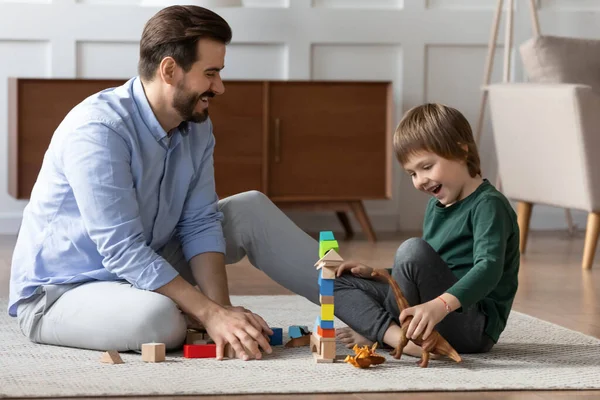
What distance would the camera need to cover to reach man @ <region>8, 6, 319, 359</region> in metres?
1.81

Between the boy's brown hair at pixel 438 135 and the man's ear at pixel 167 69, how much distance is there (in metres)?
0.44

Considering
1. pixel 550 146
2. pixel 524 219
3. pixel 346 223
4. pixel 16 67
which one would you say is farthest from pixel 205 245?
pixel 16 67

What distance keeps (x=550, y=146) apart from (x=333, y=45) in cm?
129

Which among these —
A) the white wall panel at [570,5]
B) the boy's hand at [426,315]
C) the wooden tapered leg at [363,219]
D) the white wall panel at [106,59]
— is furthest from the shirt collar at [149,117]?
the white wall panel at [570,5]

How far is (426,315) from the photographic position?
1.68 meters

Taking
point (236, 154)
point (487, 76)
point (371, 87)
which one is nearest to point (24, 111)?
point (236, 154)

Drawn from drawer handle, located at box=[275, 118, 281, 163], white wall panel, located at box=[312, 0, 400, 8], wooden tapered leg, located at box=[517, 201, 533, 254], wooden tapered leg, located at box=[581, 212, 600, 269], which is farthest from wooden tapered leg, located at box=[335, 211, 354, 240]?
wooden tapered leg, located at box=[581, 212, 600, 269]

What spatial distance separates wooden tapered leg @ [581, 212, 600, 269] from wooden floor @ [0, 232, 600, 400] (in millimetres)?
34

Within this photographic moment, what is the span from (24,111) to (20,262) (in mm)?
2275

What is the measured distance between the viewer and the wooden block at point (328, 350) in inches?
70.7

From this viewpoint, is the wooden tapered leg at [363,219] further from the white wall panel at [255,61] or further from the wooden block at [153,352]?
the wooden block at [153,352]

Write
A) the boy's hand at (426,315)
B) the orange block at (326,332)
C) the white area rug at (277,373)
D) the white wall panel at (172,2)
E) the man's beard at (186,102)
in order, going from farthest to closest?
the white wall panel at (172,2)
the man's beard at (186,102)
the orange block at (326,332)
the boy's hand at (426,315)
the white area rug at (277,373)

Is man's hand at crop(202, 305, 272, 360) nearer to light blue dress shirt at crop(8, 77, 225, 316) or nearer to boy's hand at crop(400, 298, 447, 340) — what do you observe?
light blue dress shirt at crop(8, 77, 225, 316)

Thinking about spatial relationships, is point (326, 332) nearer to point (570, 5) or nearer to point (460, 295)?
point (460, 295)
